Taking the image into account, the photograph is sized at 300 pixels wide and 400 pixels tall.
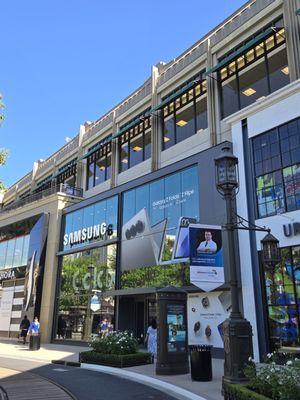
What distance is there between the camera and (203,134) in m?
25.2

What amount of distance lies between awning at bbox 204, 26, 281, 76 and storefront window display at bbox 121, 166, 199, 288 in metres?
6.38

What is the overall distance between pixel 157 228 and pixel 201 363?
1250 cm

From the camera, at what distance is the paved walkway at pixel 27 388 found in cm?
954

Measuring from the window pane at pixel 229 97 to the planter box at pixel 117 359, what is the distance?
14.5 metres

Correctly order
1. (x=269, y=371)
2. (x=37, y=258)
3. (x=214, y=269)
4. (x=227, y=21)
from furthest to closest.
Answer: (x=37, y=258), (x=227, y=21), (x=214, y=269), (x=269, y=371)

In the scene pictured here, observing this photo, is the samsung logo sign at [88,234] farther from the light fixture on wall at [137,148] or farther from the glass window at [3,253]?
the glass window at [3,253]

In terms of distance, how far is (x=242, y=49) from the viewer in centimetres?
2275

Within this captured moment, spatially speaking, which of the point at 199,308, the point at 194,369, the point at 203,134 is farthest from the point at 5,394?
the point at 203,134

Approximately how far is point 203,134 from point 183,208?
5556mm

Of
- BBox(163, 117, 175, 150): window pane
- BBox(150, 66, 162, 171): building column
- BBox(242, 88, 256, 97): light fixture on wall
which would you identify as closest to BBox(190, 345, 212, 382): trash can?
BBox(242, 88, 256, 97): light fixture on wall

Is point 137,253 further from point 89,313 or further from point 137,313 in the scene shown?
point 89,313

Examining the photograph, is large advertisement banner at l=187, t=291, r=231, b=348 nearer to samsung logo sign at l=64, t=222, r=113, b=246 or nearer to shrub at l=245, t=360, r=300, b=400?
samsung logo sign at l=64, t=222, r=113, b=246

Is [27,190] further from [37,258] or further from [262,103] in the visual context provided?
[262,103]

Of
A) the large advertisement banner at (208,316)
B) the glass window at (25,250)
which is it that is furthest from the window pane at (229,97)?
the glass window at (25,250)
